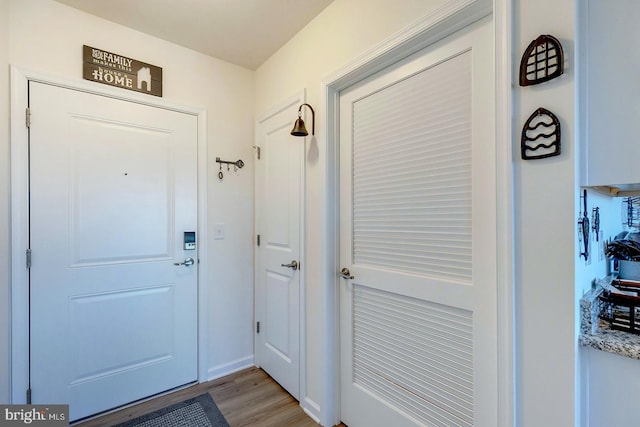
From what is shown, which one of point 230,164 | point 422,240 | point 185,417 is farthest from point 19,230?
point 422,240

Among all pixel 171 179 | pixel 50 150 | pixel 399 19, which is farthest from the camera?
pixel 171 179

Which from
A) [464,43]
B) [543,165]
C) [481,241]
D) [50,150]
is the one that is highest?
[464,43]

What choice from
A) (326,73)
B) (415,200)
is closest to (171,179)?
(326,73)

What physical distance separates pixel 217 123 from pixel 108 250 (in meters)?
1.19

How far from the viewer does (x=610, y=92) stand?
90cm

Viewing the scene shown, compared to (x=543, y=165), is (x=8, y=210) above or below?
below

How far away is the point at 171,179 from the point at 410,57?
176cm

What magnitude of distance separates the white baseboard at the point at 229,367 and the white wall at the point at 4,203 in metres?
1.13

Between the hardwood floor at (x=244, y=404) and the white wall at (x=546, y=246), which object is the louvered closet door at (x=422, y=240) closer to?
the white wall at (x=546, y=246)

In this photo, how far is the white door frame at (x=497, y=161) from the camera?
997 millimetres

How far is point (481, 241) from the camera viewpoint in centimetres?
117

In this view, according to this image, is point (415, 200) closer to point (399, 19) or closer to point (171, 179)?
point (399, 19)

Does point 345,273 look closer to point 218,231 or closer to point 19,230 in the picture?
point 218,231

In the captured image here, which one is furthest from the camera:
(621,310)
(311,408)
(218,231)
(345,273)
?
(218,231)
